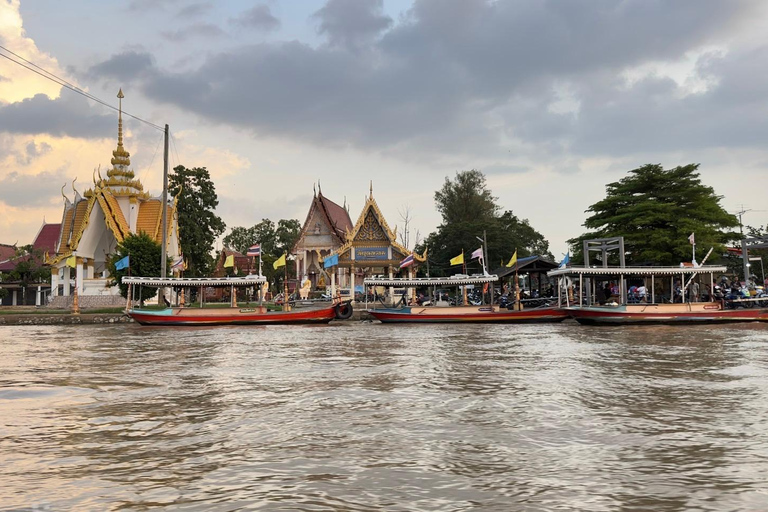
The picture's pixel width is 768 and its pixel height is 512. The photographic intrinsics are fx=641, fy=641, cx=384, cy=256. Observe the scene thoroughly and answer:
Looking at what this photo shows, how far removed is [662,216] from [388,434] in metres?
29.9

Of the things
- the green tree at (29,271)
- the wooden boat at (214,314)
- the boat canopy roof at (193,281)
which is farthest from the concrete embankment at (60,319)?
the green tree at (29,271)

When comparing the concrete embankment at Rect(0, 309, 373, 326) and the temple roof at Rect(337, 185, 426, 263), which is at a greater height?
the temple roof at Rect(337, 185, 426, 263)

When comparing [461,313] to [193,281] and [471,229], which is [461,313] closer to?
[193,281]

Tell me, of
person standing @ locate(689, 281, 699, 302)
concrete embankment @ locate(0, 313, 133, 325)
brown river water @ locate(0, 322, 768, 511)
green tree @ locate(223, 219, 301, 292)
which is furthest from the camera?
green tree @ locate(223, 219, 301, 292)

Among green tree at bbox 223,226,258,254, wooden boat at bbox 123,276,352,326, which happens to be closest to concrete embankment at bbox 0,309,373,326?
wooden boat at bbox 123,276,352,326

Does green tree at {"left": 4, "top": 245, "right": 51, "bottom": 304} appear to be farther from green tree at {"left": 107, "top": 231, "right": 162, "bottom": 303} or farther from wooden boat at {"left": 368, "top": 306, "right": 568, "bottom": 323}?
wooden boat at {"left": 368, "top": 306, "right": 568, "bottom": 323}

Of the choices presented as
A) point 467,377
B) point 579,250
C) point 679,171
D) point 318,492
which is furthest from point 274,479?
point 579,250

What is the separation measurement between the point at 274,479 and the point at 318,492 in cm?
48

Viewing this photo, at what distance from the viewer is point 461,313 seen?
27172mm

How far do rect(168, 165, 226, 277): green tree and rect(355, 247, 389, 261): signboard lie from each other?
38.8 feet

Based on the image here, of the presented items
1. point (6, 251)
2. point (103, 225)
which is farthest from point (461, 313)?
point (6, 251)

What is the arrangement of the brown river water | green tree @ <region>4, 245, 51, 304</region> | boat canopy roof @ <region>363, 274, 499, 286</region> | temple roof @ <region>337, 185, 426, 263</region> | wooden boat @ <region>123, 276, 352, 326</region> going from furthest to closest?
1. green tree @ <region>4, 245, 51, 304</region>
2. temple roof @ <region>337, 185, 426, 263</region>
3. boat canopy roof @ <region>363, 274, 499, 286</region>
4. wooden boat @ <region>123, 276, 352, 326</region>
5. the brown river water

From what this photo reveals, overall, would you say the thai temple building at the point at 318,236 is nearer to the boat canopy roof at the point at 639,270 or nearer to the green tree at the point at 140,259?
the green tree at the point at 140,259

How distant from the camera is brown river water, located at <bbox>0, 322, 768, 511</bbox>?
14.0ft
